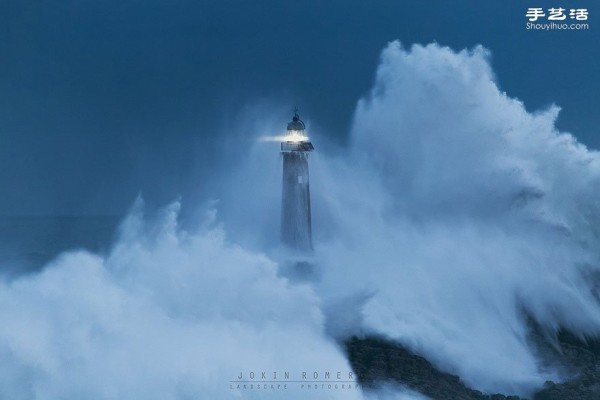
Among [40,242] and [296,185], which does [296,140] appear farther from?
[40,242]

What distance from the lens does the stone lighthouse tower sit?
17.1 m

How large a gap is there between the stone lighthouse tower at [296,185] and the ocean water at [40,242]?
15.2m

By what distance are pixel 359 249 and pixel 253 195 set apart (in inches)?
250

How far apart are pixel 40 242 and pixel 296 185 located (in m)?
31.3

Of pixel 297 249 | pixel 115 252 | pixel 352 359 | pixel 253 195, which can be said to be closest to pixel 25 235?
pixel 253 195

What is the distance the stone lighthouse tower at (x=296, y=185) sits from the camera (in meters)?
17.1

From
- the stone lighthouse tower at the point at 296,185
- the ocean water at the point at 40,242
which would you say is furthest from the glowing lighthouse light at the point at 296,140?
the ocean water at the point at 40,242

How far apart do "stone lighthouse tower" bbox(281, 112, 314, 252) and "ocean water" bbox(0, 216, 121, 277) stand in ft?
49.8

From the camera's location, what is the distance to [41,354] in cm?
1330

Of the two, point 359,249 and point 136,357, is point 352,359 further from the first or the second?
point 359,249

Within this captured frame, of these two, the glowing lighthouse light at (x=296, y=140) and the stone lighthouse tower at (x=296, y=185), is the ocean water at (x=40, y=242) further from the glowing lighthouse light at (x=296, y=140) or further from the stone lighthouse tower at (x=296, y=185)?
the glowing lighthouse light at (x=296, y=140)

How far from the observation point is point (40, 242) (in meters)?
44.5

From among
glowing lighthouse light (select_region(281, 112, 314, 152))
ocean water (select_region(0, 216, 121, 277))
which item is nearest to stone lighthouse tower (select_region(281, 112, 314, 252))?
glowing lighthouse light (select_region(281, 112, 314, 152))

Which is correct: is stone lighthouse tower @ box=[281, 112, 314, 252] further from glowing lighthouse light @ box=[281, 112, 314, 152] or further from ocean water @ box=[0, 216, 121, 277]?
ocean water @ box=[0, 216, 121, 277]
